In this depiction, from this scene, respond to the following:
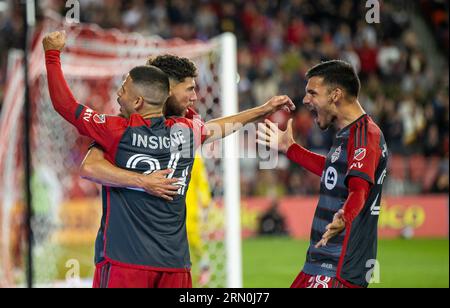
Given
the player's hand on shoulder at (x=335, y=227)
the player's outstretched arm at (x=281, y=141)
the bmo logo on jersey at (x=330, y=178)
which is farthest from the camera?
the player's outstretched arm at (x=281, y=141)

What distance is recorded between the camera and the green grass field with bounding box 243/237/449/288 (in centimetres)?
1099

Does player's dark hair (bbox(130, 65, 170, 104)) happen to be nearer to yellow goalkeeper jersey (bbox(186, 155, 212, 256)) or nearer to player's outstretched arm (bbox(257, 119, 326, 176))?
player's outstretched arm (bbox(257, 119, 326, 176))

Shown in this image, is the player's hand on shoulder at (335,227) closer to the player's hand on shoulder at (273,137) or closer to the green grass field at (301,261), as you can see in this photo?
the player's hand on shoulder at (273,137)

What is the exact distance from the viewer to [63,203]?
13.3 m

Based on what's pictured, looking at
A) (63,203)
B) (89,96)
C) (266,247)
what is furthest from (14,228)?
(266,247)

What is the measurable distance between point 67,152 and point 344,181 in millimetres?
8046

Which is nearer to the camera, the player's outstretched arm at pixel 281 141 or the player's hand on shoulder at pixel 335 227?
the player's hand on shoulder at pixel 335 227

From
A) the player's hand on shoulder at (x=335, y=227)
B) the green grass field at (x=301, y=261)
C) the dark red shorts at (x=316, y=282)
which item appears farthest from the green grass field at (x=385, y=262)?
the player's hand on shoulder at (x=335, y=227)

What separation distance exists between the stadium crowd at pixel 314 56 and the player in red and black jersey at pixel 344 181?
10.5m

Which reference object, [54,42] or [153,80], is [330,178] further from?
[54,42]

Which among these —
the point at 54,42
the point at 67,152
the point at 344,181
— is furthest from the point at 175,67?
the point at 67,152

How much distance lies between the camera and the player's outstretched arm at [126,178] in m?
4.79
